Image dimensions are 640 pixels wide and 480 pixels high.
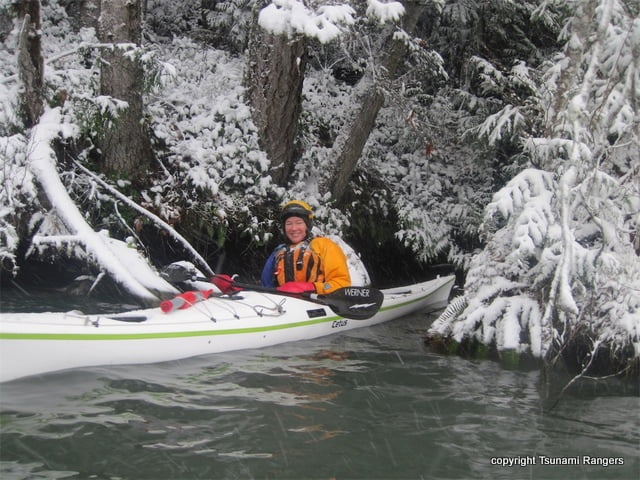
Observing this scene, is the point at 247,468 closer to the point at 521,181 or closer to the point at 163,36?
the point at 521,181

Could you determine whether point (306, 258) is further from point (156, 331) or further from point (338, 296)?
point (156, 331)

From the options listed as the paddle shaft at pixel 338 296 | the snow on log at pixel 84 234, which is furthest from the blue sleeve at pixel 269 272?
the snow on log at pixel 84 234

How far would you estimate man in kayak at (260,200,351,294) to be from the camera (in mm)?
6551

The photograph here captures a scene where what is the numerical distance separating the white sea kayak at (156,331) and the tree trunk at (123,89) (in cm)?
237

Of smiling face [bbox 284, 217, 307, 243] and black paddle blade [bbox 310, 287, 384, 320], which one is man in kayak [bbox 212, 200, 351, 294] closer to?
smiling face [bbox 284, 217, 307, 243]

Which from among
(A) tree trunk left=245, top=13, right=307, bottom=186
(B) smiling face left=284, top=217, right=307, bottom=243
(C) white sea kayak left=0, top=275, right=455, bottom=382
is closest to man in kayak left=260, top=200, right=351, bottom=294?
(B) smiling face left=284, top=217, right=307, bottom=243

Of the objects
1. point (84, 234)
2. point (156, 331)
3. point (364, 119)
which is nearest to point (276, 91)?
point (364, 119)

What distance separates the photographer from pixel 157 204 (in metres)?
7.11

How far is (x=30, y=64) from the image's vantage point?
6.04m

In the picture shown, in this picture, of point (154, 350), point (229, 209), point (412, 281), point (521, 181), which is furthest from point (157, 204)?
point (412, 281)

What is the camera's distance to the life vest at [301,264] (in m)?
6.62

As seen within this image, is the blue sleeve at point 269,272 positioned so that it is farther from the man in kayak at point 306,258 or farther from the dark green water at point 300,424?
the dark green water at point 300,424

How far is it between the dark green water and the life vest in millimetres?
1691

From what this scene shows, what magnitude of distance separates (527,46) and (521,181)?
6.15 m
